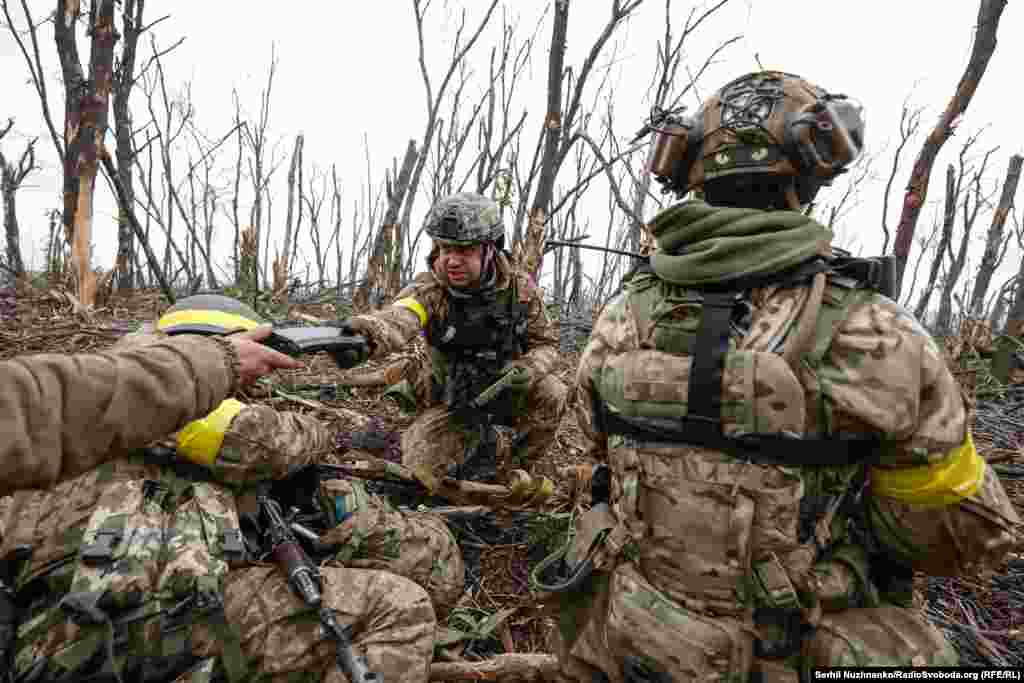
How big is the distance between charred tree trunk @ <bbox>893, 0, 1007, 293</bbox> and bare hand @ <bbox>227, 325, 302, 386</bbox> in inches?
189

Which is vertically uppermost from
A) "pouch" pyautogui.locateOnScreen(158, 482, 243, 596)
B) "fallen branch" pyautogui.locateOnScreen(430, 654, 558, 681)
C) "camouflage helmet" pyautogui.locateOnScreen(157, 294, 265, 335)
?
"camouflage helmet" pyautogui.locateOnScreen(157, 294, 265, 335)

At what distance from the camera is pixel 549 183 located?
7.28 metres

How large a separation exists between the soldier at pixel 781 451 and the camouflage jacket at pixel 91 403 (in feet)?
3.54

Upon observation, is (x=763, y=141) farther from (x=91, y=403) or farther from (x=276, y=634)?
(x=276, y=634)

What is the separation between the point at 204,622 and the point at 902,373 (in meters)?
2.08

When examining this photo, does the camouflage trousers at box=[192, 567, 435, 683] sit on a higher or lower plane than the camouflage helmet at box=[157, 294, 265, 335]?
lower

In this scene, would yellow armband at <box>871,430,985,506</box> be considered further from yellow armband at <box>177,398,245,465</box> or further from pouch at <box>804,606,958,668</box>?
yellow armband at <box>177,398,245,465</box>

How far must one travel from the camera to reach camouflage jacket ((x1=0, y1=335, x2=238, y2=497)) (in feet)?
3.50

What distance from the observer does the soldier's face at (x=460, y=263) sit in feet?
12.2

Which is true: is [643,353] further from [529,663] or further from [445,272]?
[445,272]

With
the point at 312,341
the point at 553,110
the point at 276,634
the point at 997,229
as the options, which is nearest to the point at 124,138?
the point at 553,110

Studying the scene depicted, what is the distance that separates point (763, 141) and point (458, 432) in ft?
10.6

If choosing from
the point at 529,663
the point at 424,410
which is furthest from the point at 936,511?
the point at 424,410

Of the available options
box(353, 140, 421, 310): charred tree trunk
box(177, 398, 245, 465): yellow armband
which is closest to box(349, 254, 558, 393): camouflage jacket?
box(177, 398, 245, 465): yellow armband
